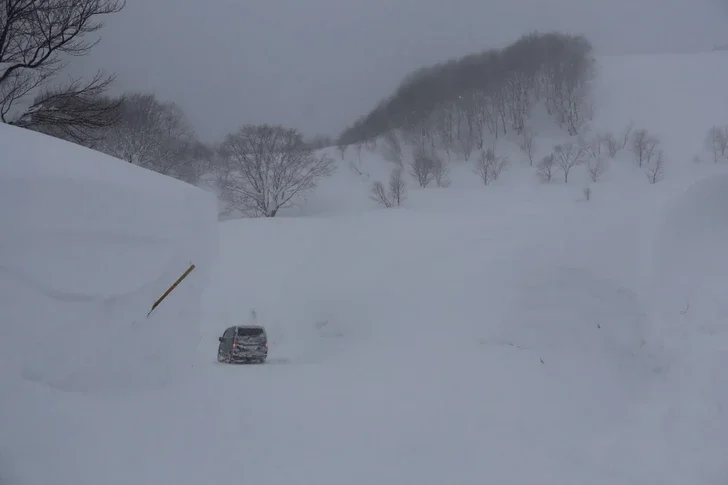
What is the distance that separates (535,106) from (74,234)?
214 ft

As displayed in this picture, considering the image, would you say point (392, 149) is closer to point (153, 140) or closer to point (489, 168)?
point (489, 168)

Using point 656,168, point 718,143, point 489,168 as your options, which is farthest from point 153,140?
point 718,143

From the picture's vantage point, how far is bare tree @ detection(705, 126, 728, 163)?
40.8m

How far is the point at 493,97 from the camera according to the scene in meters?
63.3

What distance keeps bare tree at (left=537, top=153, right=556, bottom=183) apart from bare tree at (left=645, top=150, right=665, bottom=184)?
7.45 m

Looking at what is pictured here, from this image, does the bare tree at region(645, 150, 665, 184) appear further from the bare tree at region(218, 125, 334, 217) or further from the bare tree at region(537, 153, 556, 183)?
the bare tree at region(218, 125, 334, 217)

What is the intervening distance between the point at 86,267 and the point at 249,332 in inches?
416

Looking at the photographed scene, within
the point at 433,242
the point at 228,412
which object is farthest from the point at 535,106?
the point at 228,412

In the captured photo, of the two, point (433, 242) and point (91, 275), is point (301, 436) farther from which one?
point (433, 242)

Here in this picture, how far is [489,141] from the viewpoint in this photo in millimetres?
57250

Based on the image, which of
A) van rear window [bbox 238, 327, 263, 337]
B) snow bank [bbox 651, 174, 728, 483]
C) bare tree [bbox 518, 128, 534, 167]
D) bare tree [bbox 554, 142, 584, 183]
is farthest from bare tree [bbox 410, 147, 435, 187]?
van rear window [bbox 238, 327, 263, 337]

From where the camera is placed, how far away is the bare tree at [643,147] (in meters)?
42.5

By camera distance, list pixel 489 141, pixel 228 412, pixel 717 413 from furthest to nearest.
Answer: pixel 489 141, pixel 717 413, pixel 228 412

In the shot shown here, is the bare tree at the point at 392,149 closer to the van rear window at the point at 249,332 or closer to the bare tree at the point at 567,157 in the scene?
the bare tree at the point at 567,157
